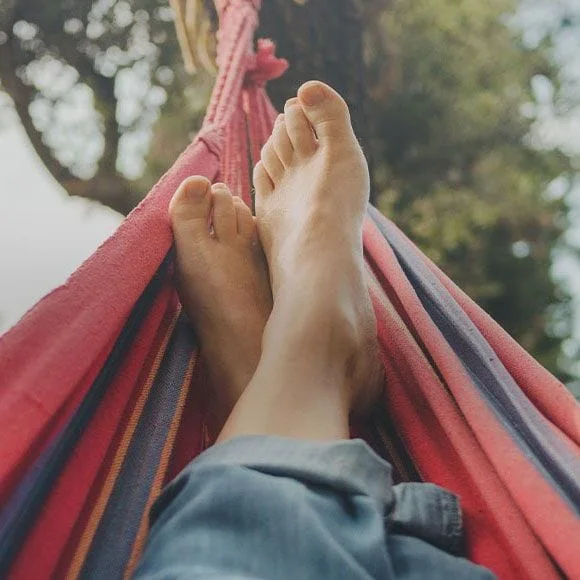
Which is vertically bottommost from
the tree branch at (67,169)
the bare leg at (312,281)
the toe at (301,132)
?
the bare leg at (312,281)

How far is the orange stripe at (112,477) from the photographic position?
52 cm

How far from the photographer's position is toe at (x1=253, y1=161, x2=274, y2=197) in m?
0.96

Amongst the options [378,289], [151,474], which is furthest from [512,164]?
[151,474]

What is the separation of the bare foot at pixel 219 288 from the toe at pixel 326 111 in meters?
0.15

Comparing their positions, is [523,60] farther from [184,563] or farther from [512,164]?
[184,563]

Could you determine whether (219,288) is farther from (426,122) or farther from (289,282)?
(426,122)

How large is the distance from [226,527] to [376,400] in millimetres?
319

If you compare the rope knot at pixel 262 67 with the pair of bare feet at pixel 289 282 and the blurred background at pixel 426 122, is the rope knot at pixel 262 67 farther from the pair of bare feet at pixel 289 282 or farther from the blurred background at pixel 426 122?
the blurred background at pixel 426 122

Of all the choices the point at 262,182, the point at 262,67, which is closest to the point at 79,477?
the point at 262,182

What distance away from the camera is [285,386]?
0.62 m

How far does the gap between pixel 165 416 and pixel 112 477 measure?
9cm

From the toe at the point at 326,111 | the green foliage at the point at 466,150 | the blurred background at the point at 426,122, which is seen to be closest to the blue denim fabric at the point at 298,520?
the toe at the point at 326,111

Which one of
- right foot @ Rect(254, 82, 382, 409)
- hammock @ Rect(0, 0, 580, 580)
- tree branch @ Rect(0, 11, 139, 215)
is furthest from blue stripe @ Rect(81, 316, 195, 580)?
tree branch @ Rect(0, 11, 139, 215)

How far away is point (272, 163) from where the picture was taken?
38.7 inches
